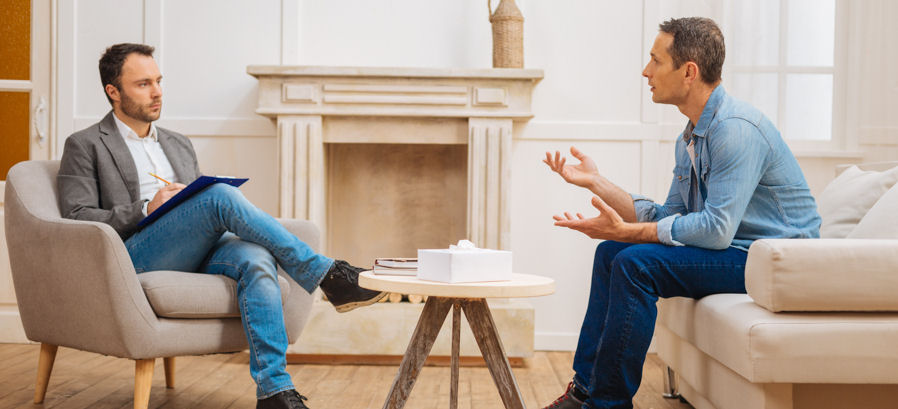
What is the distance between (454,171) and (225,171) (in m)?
1.00

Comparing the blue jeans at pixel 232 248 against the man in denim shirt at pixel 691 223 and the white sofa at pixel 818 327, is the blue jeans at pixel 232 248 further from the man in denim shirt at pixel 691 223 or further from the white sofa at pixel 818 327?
the white sofa at pixel 818 327

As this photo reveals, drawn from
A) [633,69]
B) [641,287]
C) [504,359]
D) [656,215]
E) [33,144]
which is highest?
[633,69]

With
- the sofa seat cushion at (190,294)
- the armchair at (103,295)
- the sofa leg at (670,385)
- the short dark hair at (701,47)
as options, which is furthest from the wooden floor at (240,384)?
the short dark hair at (701,47)

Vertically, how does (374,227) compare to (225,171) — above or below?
below

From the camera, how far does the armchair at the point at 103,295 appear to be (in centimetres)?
203

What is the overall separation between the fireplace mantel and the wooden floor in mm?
578

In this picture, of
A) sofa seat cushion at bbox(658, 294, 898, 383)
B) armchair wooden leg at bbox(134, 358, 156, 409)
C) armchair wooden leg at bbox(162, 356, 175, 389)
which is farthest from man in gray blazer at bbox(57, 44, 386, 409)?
sofa seat cushion at bbox(658, 294, 898, 383)

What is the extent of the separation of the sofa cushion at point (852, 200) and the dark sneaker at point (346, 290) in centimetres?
126

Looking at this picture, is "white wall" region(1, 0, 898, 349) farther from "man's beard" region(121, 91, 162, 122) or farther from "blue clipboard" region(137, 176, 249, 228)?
"blue clipboard" region(137, 176, 249, 228)

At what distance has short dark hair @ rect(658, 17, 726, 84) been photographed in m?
2.05

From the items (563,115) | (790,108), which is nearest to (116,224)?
(563,115)

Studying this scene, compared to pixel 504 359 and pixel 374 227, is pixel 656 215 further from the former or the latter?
pixel 374 227

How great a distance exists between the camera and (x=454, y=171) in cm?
361

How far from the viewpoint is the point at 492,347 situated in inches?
75.0
